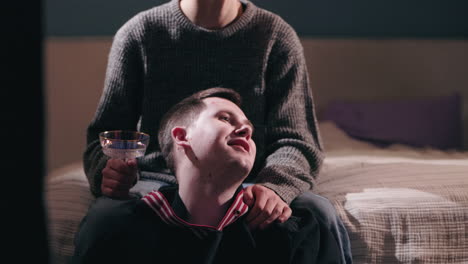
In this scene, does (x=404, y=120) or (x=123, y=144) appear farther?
(x=404, y=120)

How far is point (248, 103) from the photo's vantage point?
5.07 ft

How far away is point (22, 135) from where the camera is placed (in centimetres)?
40

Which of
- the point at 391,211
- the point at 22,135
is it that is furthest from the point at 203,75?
the point at 22,135

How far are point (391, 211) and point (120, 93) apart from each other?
0.81 m

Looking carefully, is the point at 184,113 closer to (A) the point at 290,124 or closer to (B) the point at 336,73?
(A) the point at 290,124

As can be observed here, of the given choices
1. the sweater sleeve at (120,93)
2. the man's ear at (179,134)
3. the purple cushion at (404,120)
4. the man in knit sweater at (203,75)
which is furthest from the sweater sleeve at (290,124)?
the purple cushion at (404,120)

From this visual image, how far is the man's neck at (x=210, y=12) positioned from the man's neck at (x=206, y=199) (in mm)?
510

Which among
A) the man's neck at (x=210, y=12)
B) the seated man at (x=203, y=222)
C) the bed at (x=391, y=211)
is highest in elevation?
the man's neck at (x=210, y=12)

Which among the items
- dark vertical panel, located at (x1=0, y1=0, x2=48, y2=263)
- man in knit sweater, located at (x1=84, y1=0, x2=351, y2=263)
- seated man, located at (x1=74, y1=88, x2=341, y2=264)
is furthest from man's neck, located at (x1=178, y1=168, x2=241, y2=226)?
dark vertical panel, located at (x1=0, y1=0, x2=48, y2=263)

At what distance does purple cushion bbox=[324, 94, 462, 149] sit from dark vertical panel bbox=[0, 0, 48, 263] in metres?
2.19

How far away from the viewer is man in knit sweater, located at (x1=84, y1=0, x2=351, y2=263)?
1532mm

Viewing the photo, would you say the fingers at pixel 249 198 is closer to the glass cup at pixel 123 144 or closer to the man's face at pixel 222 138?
the man's face at pixel 222 138

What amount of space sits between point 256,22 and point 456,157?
1.11 metres

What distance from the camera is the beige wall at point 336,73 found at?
2.46m
